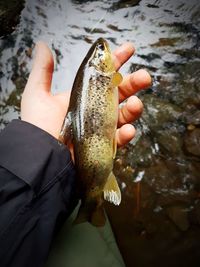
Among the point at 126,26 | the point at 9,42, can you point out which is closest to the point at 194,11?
the point at 126,26

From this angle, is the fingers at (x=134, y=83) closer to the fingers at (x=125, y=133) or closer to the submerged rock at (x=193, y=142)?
the fingers at (x=125, y=133)

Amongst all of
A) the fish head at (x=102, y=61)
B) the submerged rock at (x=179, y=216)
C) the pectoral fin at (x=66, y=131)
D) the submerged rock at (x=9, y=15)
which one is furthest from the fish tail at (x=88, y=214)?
the submerged rock at (x=9, y=15)

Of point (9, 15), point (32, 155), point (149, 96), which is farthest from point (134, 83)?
point (9, 15)

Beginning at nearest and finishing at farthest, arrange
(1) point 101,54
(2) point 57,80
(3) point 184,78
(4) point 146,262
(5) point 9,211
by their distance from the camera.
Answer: (5) point 9,211
(1) point 101,54
(4) point 146,262
(3) point 184,78
(2) point 57,80

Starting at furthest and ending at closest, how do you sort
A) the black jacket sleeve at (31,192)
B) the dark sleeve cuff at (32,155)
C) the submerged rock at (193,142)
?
the submerged rock at (193,142), the dark sleeve cuff at (32,155), the black jacket sleeve at (31,192)

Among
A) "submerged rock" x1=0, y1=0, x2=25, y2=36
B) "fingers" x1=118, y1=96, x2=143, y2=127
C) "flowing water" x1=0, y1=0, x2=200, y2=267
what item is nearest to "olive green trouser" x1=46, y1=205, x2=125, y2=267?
"flowing water" x1=0, y1=0, x2=200, y2=267

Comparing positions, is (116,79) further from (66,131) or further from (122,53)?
(66,131)

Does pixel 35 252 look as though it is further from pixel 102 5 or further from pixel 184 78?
pixel 102 5

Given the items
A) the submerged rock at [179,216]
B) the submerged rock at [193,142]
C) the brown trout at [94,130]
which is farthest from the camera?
the submerged rock at [193,142]
